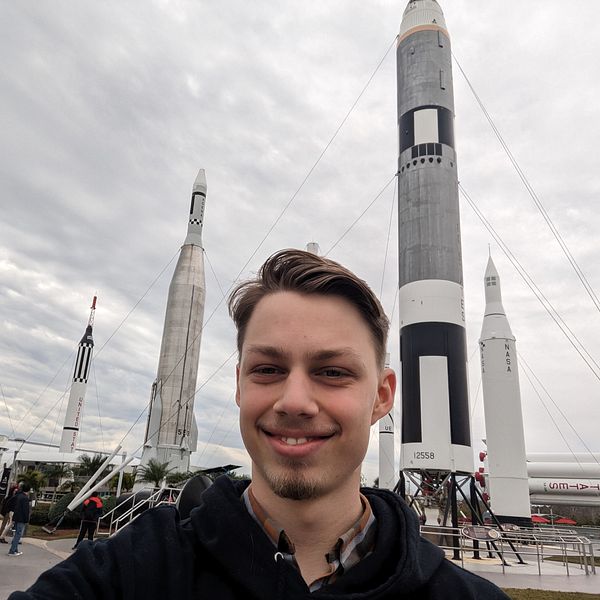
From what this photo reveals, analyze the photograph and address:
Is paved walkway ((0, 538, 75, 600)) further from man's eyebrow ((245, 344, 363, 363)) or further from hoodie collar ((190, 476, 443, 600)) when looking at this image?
man's eyebrow ((245, 344, 363, 363))

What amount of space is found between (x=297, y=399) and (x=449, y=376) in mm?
12671

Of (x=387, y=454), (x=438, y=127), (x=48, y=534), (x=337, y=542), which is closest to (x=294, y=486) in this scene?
(x=337, y=542)

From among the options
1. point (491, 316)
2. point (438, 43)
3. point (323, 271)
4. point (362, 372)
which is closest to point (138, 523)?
point (362, 372)

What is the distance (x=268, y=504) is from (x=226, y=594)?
0.77 ft

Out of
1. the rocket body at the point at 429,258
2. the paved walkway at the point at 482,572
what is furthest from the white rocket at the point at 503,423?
the rocket body at the point at 429,258

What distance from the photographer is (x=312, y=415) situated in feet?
4.35

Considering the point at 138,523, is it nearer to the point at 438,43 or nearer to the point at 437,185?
the point at 437,185

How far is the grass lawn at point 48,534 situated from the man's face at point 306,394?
49.0 ft

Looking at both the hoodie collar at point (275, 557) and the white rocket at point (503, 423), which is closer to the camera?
the hoodie collar at point (275, 557)

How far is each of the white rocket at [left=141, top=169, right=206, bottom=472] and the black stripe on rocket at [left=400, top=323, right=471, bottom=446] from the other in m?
15.9

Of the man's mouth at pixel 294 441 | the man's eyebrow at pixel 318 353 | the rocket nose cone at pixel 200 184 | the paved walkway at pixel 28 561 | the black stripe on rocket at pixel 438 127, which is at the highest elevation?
the rocket nose cone at pixel 200 184

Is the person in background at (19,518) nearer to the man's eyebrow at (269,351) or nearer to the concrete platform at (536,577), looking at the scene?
the concrete platform at (536,577)

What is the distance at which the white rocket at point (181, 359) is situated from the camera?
2641 cm

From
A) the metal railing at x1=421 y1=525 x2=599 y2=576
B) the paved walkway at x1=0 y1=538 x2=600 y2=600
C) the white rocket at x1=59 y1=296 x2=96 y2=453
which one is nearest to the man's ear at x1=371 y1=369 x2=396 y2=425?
the paved walkway at x1=0 y1=538 x2=600 y2=600
